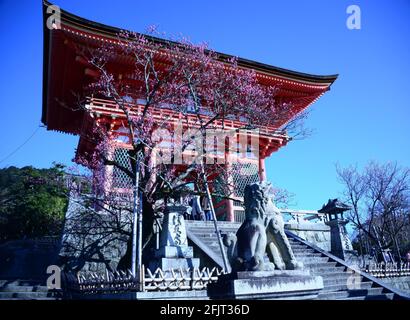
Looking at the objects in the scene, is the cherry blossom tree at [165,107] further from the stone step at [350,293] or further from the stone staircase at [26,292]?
the stone step at [350,293]

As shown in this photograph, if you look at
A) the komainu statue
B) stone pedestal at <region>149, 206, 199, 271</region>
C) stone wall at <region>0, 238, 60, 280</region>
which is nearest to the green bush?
stone wall at <region>0, 238, 60, 280</region>

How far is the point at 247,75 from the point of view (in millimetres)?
14141

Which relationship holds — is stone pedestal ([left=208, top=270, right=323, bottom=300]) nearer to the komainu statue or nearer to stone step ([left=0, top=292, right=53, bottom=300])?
the komainu statue

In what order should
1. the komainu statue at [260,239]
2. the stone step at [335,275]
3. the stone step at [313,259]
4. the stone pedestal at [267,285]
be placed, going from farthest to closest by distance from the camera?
the stone step at [313,259]
the stone step at [335,275]
the komainu statue at [260,239]
the stone pedestal at [267,285]

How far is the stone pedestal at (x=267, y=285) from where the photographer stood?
3.77 meters

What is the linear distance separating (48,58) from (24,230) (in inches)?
343

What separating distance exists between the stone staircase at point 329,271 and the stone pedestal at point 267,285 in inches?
89.3

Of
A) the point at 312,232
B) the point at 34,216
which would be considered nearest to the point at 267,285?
the point at 312,232

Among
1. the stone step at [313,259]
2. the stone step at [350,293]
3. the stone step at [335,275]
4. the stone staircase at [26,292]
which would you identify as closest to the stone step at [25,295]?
the stone staircase at [26,292]

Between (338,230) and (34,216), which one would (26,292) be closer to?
(34,216)

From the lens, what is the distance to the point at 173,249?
7777mm

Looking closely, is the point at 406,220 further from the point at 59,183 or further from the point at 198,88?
the point at 59,183

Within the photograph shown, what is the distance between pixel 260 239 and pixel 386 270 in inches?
324

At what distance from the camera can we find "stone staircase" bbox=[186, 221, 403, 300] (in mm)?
7465
